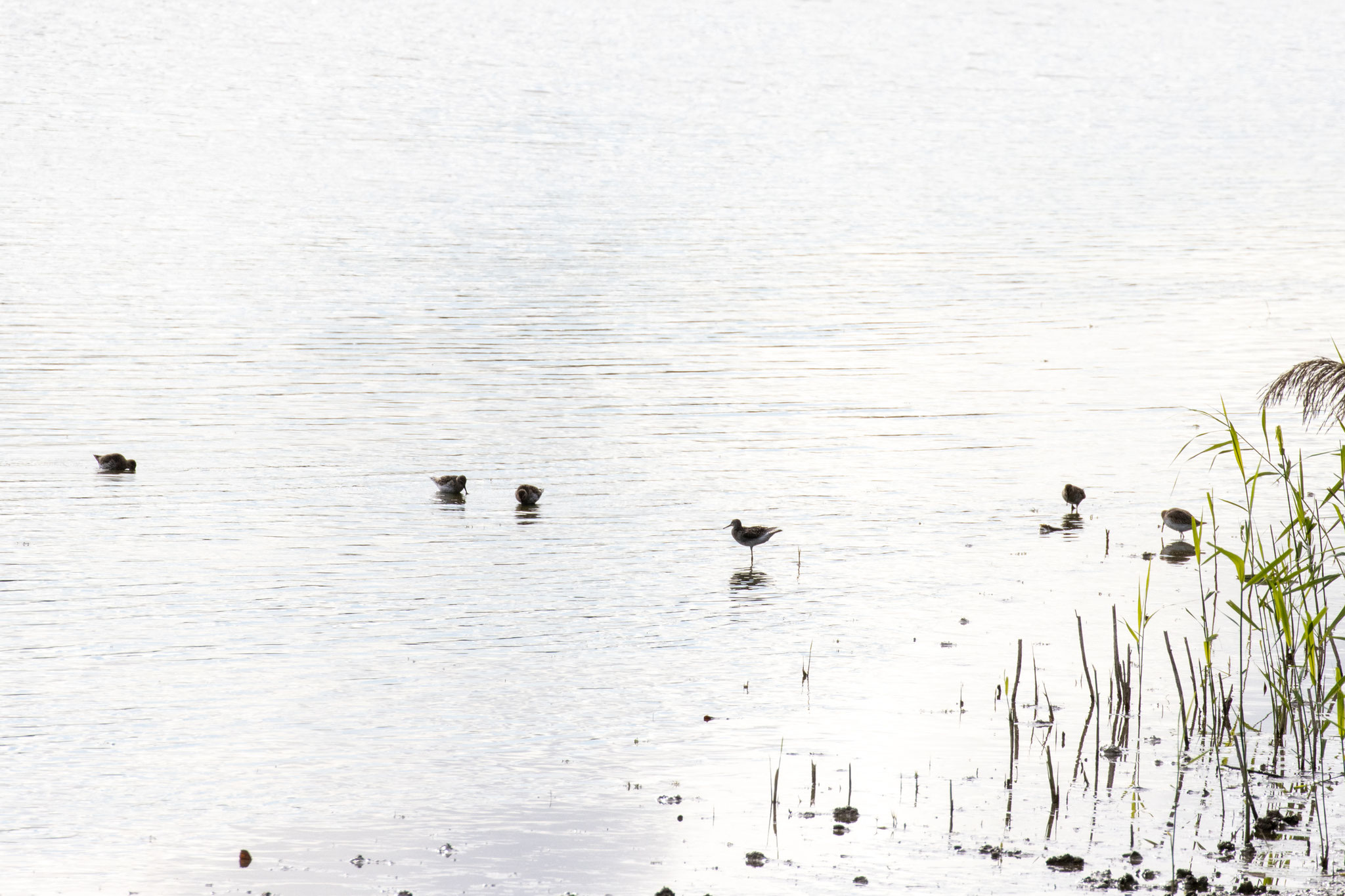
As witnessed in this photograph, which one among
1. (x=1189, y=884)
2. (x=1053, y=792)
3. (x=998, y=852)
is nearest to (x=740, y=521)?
(x=1053, y=792)

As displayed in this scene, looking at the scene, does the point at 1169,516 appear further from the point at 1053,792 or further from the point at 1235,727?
the point at 1053,792

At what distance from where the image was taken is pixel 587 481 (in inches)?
691

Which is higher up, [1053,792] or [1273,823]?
[1053,792]

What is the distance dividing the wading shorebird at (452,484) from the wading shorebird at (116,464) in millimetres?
3281

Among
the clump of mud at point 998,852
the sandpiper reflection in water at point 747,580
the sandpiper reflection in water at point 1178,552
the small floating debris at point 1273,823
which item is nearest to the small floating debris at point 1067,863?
the clump of mud at point 998,852

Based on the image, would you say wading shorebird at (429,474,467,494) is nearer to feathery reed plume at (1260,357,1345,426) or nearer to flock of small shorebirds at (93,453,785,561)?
flock of small shorebirds at (93,453,785,561)

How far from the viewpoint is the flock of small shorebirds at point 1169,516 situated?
14.5m

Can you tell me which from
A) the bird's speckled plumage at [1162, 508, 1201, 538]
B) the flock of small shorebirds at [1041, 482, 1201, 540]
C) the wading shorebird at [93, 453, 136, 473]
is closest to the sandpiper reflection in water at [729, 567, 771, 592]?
the flock of small shorebirds at [1041, 482, 1201, 540]

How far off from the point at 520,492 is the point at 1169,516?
5.88 metres

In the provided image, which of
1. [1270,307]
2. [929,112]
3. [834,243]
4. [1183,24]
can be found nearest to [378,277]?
[834,243]

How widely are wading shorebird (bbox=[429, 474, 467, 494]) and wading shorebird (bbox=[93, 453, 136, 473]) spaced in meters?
3.28

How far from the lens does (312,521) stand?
15695mm

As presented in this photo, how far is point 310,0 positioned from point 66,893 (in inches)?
3711

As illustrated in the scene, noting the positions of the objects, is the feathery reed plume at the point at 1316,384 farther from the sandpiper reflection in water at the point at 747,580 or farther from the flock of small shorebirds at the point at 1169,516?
the sandpiper reflection in water at the point at 747,580
